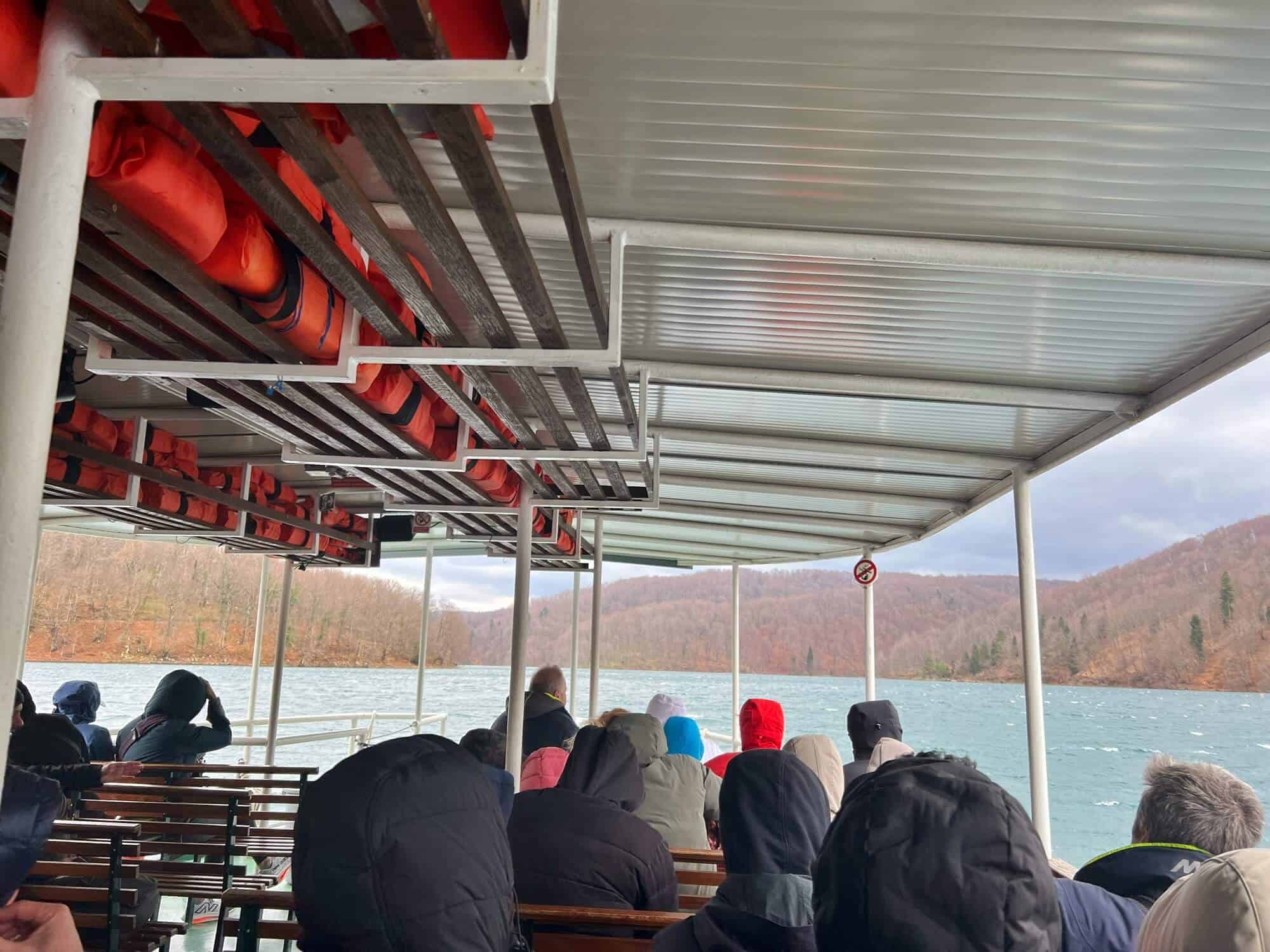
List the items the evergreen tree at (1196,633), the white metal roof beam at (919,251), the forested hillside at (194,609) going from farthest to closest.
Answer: the evergreen tree at (1196,633) < the forested hillside at (194,609) < the white metal roof beam at (919,251)

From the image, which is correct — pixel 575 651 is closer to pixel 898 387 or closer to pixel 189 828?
pixel 189 828

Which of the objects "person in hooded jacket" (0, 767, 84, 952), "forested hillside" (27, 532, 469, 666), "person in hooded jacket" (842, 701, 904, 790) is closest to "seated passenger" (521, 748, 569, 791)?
"person in hooded jacket" (842, 701, 904, 790)

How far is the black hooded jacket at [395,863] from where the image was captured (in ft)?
5.43

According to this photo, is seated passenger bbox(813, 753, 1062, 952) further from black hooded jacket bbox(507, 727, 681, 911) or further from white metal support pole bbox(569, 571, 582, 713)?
white metal support pole bbox(569, 571, 582, 713)

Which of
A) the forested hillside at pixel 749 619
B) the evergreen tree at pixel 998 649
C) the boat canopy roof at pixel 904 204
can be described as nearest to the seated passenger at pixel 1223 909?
the boat canopy roof at pixel 904 204

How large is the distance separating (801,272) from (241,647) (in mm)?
28220

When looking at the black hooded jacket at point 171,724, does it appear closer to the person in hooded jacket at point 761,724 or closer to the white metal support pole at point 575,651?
the person in hooded jacket at point 761,724

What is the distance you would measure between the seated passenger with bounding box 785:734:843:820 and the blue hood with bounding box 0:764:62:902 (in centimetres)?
287

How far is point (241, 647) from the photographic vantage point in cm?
2766

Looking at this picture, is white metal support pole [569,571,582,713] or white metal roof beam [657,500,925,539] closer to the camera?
white metal roof beam [657,500,925,539]

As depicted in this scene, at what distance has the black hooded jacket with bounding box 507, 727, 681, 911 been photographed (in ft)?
8.45

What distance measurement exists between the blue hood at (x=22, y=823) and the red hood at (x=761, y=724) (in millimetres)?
2933

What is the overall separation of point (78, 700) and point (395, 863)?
6.00 m

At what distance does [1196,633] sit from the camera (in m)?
40.3
